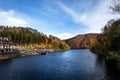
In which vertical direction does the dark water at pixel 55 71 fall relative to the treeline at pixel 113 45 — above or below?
below

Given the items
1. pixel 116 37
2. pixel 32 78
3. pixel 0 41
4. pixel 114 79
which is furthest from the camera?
pixel 0 41

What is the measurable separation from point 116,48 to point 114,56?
43.3 feet

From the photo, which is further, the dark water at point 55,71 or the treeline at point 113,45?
the treeline at point 113,45

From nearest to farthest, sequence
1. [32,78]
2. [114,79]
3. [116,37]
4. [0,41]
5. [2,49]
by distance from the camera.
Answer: [114,79], [32,78], [116,37], [2,49], [0,41]

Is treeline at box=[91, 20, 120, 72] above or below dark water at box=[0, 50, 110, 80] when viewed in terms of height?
above

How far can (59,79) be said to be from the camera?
51.5 metres

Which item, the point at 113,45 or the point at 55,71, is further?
the point at 113,45

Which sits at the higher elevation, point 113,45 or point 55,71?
point 113,45

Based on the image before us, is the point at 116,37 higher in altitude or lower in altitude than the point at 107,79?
higher

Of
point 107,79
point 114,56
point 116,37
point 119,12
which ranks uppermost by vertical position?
point 119,12

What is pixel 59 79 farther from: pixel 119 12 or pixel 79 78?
pixel 119 12

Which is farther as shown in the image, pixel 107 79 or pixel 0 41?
pixel 0 41

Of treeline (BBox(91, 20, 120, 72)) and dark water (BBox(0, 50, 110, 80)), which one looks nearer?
dark water (BBox(0, 50, 110, 80))

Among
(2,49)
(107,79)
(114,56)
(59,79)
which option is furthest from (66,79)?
(2,49)
